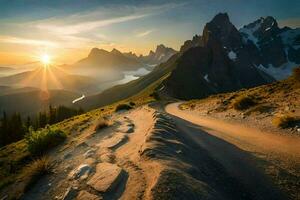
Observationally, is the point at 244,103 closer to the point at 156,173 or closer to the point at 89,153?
the point at 89,153

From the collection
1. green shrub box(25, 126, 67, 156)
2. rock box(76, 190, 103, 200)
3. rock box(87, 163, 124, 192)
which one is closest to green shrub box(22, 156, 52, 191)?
rock box(87, 163, 124, 192)

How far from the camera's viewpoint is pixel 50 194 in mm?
11312

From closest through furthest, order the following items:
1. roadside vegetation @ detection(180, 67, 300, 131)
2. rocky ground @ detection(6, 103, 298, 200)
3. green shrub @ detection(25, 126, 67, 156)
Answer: rocky ground @ detection(6, 103, 298, 200) < roadside vegetation @ detection(180, 67, 300, 131) < green shrub @ detection(25, 126, 67, 156)

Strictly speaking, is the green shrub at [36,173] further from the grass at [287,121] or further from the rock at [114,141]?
the grass at [287,121]

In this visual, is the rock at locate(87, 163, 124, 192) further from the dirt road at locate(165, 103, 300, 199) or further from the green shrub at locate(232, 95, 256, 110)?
the green shrub at locate(232, 95, 256, 110)

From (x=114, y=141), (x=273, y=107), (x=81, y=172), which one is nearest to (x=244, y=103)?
(x=273, y=107)

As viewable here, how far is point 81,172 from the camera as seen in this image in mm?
12039

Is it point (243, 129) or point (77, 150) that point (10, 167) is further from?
point (243, 129)

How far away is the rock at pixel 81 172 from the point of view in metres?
11.7

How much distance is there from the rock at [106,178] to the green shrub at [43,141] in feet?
32.7

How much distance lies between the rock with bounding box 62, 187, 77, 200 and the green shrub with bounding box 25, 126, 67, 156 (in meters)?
10.1

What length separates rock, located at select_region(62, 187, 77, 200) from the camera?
10269 millimetres

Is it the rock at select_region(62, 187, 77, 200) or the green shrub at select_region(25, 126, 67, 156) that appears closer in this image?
the rock at select_region(62, 187, 77, 200)

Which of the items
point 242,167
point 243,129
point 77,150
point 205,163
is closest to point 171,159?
point 205,163
